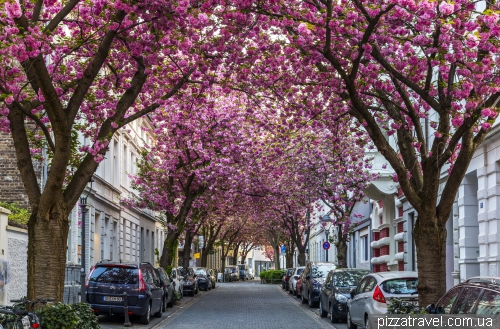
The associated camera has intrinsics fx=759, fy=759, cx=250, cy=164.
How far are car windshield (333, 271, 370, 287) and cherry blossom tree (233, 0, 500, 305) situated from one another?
22.7 feet

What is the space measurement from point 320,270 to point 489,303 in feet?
63.9

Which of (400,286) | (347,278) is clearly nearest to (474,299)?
(400,286)

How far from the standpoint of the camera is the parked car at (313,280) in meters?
26.0

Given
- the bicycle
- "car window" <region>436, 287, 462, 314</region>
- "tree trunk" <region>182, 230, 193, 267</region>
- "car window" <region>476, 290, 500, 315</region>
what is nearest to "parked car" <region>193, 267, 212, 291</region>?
"tree trunk" <region>182, 230, 193, 267</region>

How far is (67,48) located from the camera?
13.7 metres

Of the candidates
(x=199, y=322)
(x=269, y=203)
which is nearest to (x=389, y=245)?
(x=269, y=203)

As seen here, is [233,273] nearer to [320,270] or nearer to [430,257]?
[320,270]

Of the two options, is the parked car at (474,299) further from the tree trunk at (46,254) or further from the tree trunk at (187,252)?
the tree trunk at (187,252)

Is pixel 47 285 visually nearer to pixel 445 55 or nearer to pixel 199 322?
pixel 445 55

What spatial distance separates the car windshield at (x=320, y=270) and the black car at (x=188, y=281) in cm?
959

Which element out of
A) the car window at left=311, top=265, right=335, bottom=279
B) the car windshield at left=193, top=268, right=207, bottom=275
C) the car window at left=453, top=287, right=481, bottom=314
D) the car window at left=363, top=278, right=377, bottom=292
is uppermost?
the car window at left=453, top=287, right=481, bottom=314

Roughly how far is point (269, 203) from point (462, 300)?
1101 inches

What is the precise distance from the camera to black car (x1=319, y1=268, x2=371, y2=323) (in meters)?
19.1

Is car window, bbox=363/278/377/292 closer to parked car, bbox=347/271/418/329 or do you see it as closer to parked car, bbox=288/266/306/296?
parked car, bbox=347/271/418/329
